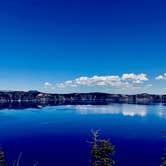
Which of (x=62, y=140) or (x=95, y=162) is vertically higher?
(x=95, y=162)

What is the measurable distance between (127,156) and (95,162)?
4086 cm

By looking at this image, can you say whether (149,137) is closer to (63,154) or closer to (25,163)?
(63,154)

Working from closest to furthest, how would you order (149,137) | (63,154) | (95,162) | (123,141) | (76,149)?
(95,162)
(63,154)
(76,149)
(123,141)
(149,137)

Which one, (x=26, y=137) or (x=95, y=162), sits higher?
(x=95, y=162)

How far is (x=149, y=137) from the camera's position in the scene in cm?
10294

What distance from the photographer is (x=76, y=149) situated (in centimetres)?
8144

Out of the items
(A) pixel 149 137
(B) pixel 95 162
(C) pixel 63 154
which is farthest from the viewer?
(A) pixel 149 137

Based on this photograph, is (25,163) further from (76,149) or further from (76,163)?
(76,149)

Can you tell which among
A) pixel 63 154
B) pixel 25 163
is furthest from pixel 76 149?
pixel 25 163

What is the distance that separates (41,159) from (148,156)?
31.3 meters

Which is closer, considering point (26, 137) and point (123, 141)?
point (123, 141)

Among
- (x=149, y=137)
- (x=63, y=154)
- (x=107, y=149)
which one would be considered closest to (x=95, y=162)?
(x=107, y=149)

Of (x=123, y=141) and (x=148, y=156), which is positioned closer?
(x=148, y=156)

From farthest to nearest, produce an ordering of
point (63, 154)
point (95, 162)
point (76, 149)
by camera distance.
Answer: point (76, 149)
point (63, 154)
point (95, 162)
